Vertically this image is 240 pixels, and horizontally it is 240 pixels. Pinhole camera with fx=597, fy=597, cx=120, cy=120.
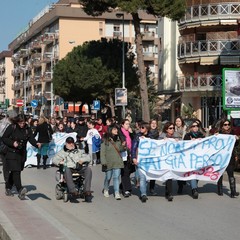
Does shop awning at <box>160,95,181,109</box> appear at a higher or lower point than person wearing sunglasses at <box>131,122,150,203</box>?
higher

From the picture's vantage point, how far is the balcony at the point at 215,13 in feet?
152

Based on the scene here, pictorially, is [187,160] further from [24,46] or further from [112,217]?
[24,46]

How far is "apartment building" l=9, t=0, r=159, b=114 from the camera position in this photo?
3369 inches

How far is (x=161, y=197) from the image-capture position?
42.8 ft

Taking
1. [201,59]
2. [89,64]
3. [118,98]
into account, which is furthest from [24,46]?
[118,98]

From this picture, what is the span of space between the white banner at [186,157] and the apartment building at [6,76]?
121m

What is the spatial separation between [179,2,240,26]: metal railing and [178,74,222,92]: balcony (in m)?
4.60

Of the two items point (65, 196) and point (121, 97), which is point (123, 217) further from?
point (121, 97)

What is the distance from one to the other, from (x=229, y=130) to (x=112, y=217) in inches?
161

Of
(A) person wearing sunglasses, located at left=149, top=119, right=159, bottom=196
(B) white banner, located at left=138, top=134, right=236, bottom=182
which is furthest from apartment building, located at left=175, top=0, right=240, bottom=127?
(B) white banner, located at left=138, top=134, right=236, bottom=182

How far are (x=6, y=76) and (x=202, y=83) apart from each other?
9561cm

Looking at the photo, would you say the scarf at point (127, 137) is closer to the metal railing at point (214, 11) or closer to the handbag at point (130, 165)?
the handbag at point (130, 165)

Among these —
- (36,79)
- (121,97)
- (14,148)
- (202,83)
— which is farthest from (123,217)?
(36,79)

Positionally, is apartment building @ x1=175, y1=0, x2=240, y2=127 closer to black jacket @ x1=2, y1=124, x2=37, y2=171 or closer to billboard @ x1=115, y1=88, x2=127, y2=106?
billboard @ x1=115, y1=88, x2=127, y2=106
